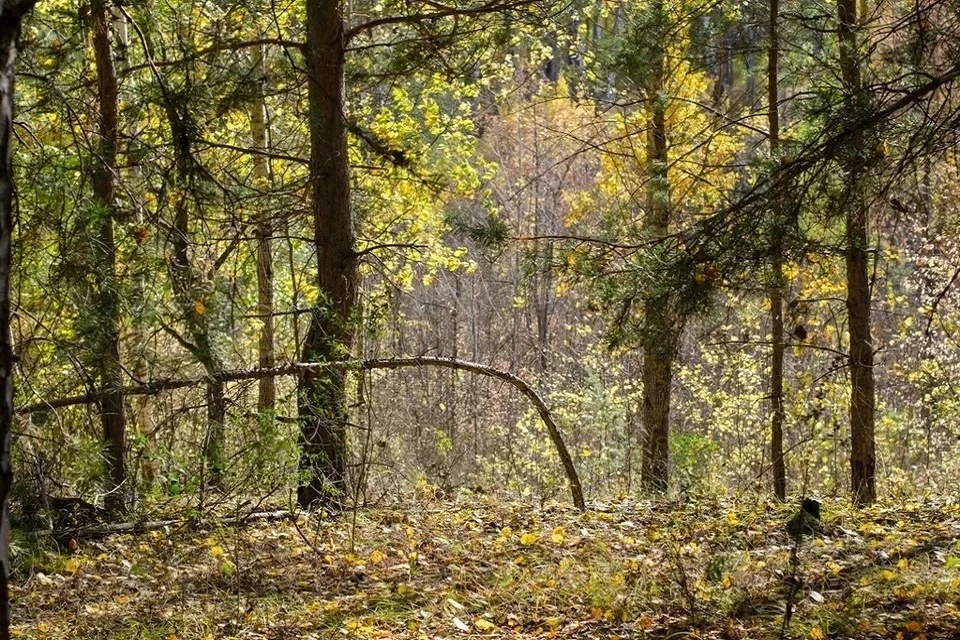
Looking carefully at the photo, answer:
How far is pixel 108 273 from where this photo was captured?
5.80 meters

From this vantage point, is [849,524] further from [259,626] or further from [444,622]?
[259,626]

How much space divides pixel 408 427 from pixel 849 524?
12340 mm

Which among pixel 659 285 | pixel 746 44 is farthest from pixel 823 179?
pixel 746 44

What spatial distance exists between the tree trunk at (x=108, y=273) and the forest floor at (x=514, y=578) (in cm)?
80

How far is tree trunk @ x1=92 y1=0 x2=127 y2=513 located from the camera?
5.89m

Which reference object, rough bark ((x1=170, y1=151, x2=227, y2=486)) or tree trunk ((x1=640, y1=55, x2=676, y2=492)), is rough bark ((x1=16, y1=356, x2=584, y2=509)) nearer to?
rough bark ((x1=170, y1=151, x2=227, y2=486))

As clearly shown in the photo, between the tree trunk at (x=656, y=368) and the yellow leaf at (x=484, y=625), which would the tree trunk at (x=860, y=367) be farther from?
the yellow leaf at (x=484, y=625)

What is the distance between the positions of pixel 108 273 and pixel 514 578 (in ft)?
9.82

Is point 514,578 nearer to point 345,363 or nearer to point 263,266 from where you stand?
point 345,363

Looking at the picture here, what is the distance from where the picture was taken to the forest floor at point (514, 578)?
14.7 ft

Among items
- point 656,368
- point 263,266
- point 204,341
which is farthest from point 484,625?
point 656,368

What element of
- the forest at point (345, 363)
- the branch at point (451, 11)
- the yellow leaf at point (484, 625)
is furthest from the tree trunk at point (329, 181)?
the yellow leaf at point (484, 625)

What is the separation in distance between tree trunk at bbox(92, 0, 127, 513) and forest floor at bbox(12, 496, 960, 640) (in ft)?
2.62

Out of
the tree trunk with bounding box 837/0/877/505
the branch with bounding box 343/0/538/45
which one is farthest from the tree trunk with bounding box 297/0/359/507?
the tree trunk with bounding box 837/0/877/505
